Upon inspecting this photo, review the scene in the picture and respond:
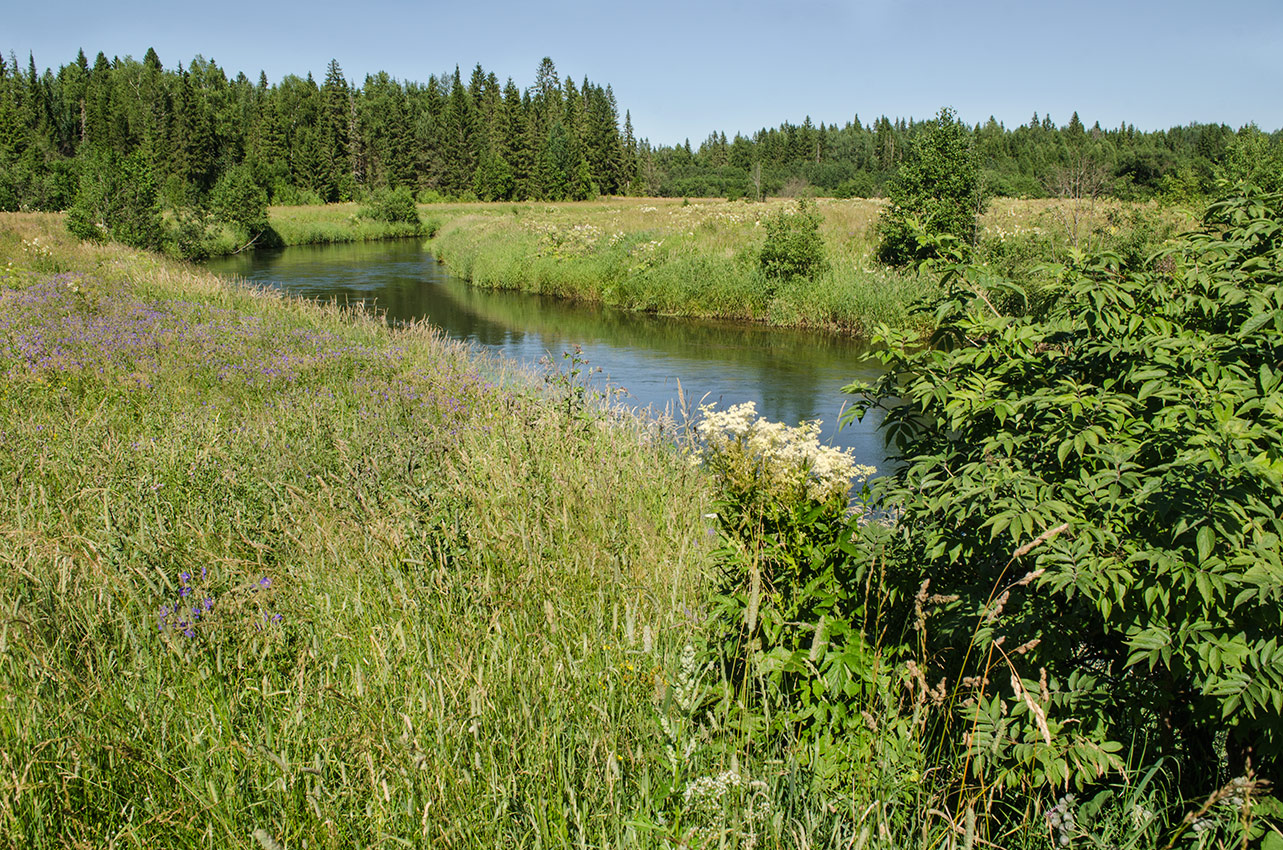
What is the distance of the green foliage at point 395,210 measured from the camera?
4941 cm

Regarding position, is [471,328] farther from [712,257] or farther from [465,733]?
[465,733]

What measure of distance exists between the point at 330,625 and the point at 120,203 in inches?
1194

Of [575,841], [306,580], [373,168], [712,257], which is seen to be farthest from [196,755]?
[373,168]

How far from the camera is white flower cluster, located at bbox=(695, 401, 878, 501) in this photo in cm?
282

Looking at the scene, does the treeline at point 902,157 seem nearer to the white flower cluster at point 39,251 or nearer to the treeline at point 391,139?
the treeline at point 391,139

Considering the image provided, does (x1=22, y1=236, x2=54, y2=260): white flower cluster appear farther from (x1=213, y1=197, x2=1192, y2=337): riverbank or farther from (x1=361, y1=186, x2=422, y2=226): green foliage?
(x1=361, y1=186, x2=422, y2=226): green foliage

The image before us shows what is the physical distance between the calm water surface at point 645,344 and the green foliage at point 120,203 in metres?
3.05

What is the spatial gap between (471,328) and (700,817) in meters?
16.9

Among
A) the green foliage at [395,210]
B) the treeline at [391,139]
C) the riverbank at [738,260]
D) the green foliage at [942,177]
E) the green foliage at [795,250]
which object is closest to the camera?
the riverbank at [738,260]

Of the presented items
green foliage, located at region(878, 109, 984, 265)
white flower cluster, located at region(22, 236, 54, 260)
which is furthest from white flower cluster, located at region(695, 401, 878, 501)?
white flower cluster, located at region(22, 236, 54, 260)

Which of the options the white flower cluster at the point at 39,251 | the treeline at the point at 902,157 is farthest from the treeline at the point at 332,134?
the white flower cluster at the point at 39,251

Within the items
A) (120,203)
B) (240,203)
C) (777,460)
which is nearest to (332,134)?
(240,203)

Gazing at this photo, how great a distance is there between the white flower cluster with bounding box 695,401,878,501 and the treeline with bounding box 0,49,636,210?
59.4 meters

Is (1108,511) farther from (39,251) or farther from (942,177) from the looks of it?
(942,177)
